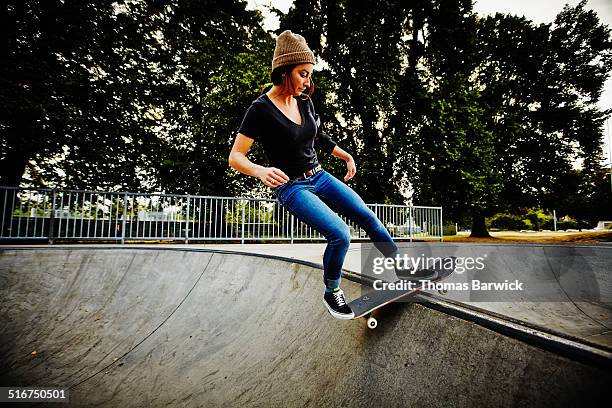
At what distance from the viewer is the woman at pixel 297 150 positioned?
6.96ft

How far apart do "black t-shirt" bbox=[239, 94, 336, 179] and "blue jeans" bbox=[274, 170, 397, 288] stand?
0.14m

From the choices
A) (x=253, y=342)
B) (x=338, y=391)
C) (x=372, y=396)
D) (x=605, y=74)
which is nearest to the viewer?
(x=372, y=396)

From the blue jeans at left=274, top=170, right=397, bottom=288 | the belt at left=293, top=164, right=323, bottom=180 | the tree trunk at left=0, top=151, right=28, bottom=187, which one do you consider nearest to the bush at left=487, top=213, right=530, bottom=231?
the blue jeans at left=274, top=170, right=397, bottom=288

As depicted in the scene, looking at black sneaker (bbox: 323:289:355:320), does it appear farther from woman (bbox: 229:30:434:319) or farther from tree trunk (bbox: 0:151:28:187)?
tree trunk (bbox: 0:151:28:187)

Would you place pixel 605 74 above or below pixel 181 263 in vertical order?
above

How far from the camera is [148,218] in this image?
9633mm

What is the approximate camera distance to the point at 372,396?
183 centimetres

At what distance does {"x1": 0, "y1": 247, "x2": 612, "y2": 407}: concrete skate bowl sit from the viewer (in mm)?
1460

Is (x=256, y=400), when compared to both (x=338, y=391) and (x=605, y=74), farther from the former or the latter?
(x=605, y=74)

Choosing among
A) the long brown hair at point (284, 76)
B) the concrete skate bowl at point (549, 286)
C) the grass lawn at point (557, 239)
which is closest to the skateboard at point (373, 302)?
the concrete skate bowl at point (549, 286)

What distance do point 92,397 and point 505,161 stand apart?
21800 mm

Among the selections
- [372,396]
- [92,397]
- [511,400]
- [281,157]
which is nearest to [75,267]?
[92,397]

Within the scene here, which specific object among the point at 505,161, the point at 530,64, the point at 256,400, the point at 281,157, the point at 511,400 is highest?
the point at 530,64

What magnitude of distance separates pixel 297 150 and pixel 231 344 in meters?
2.20
